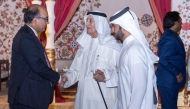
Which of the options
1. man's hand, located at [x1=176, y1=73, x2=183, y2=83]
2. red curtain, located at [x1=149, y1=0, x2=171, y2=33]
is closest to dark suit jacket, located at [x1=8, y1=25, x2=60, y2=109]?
man's hand, located at [x1=176, y1=73, x2=183, y2=83]

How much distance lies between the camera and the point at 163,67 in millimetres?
4465

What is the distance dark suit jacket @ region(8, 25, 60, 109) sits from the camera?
3.21m

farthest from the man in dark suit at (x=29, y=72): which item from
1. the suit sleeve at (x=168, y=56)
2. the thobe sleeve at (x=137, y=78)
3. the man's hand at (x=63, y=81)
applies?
the suit sleeve at (x=168, y=56)

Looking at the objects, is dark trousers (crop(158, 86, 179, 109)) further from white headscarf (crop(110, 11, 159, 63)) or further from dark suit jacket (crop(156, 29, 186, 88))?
white headscarf (crop(110, 11, 159, 63))

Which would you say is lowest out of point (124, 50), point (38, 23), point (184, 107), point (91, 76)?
point (184, 107)

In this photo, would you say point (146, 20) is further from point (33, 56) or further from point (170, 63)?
point (33, 56)

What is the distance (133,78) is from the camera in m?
2.88

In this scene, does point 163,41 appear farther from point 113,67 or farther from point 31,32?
point 31,32

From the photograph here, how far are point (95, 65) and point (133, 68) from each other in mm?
941

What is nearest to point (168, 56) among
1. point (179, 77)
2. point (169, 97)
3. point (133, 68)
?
point (179, 77)

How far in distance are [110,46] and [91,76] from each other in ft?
1.14

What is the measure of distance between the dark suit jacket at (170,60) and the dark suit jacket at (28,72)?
5.18 feet

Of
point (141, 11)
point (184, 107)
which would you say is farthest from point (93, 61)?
point (141, 11)

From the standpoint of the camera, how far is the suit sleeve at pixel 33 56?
3201 millimetres
